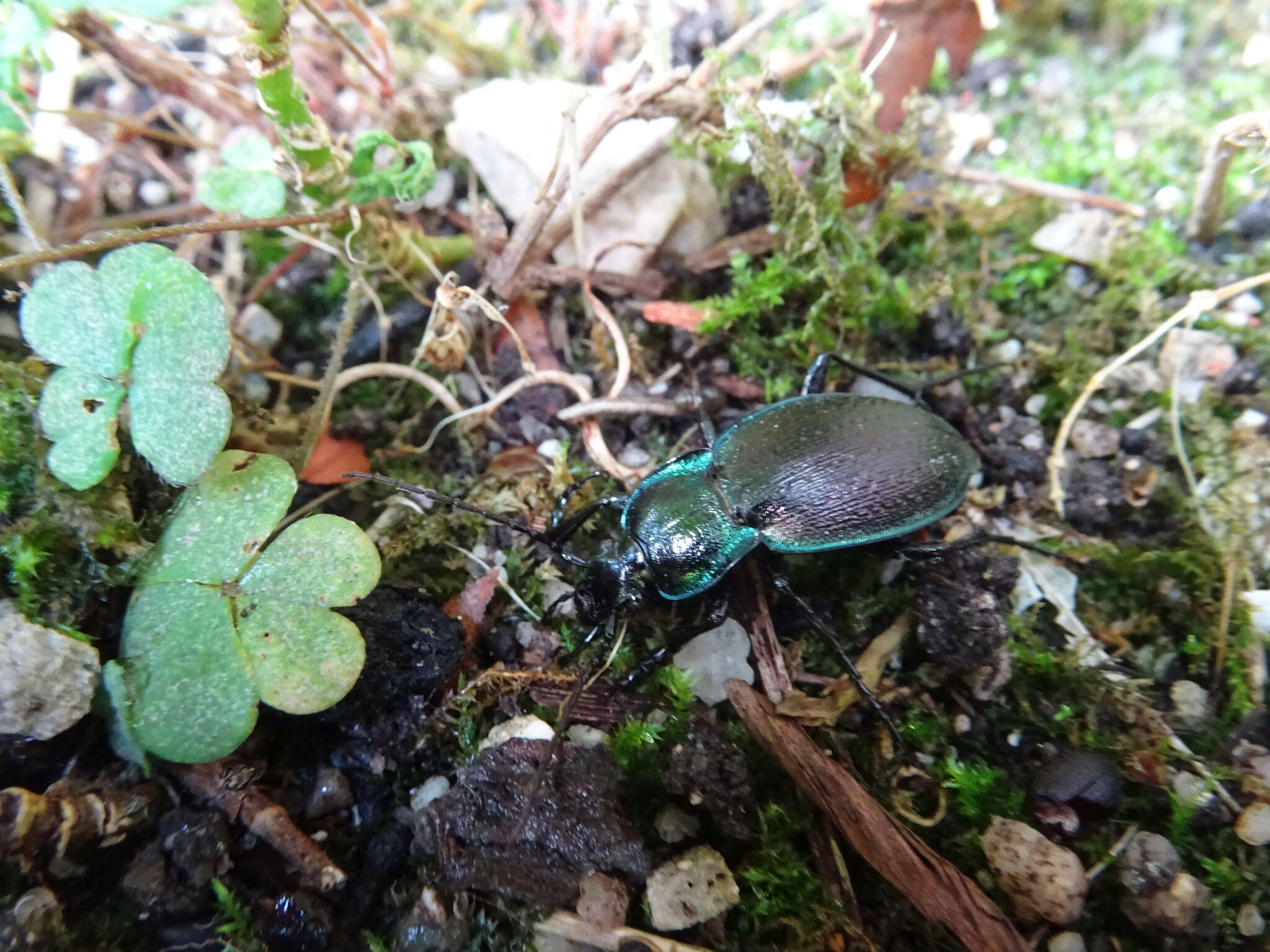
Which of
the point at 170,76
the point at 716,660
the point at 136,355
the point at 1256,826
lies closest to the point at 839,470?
the point at 716,660

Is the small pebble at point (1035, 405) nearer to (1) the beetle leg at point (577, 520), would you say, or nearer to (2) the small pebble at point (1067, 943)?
(1) the beetle leg at point (577, 520)

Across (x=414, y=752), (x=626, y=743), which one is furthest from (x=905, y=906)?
(x=414, y=752)

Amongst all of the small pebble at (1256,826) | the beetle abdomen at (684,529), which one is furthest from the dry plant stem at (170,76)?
the small pebble at (1256,826)

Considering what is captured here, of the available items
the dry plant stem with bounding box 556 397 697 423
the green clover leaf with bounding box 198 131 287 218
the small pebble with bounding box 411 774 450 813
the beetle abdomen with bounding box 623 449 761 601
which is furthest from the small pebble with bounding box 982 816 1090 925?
the green clover leaf with bounding box 198 131 287 218

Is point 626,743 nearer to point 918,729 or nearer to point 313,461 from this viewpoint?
point 918,729

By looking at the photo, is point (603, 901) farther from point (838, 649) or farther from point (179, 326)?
point (179, 326)
